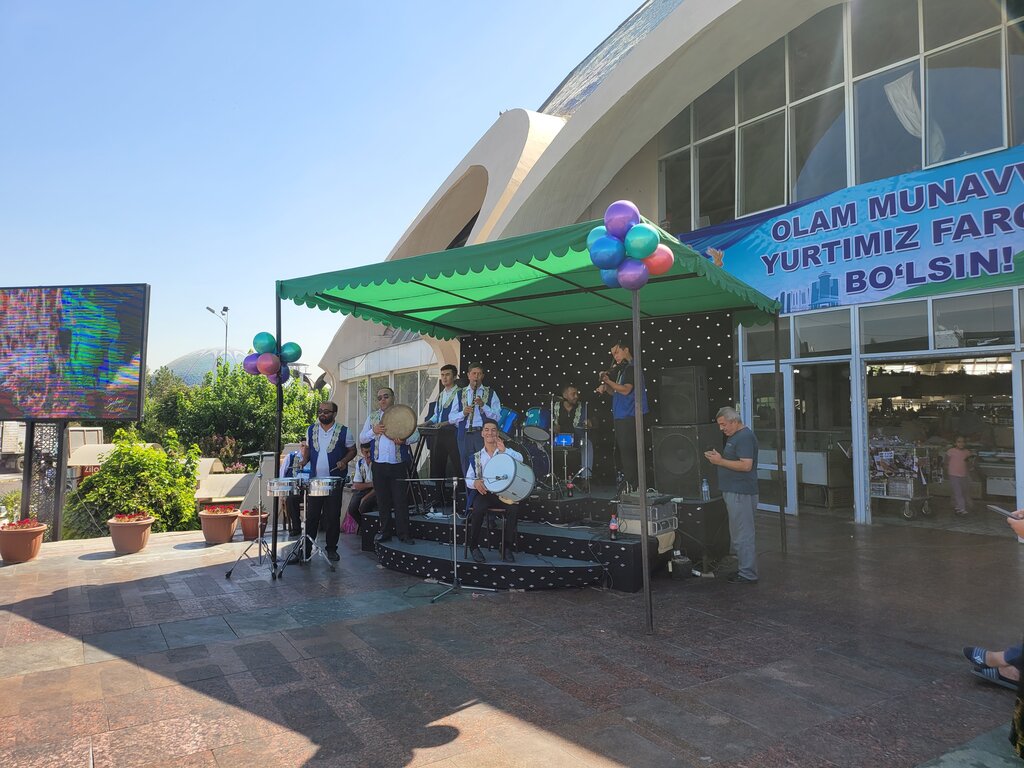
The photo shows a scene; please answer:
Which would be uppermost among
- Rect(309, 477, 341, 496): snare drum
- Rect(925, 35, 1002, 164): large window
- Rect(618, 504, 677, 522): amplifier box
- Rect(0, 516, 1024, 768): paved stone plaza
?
Rect(925, 35, 1002, 164): large window

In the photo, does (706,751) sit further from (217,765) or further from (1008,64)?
(1008,64)

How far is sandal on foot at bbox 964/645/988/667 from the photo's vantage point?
13.1 feet

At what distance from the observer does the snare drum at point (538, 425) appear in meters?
7.95

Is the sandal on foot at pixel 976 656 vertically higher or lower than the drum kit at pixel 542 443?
lower

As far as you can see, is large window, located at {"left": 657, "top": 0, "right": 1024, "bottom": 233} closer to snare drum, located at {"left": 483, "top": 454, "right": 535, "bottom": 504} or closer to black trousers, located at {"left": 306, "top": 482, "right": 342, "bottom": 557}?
snare drum, located at {"left": 483, "top": 454, "right": 535, "bottom": 504}

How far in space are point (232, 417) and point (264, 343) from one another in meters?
23.5

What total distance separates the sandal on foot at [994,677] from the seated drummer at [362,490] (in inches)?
246

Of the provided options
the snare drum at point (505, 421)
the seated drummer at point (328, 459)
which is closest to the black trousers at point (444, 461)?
the snare drum at point (505, 421)

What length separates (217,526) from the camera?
915 centimetres

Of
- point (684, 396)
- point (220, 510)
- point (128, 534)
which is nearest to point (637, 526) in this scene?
point (684, 396)

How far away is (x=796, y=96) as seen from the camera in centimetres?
1108

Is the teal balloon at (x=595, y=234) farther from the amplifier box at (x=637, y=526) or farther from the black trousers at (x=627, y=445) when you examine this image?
the black trousers at (x=627, y=445)

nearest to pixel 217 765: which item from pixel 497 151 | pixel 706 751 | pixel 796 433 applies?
pixel 706 751

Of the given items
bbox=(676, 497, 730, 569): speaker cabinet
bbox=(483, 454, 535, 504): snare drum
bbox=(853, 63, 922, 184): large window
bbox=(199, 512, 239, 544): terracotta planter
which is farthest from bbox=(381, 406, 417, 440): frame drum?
bbox=(853, 63, 922, 184): large window
